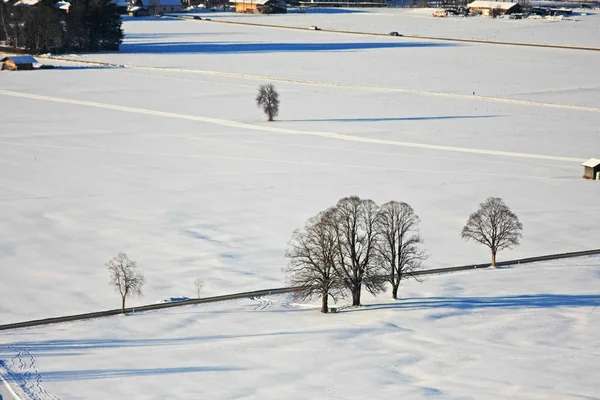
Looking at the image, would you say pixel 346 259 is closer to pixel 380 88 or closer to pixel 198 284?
pixel 198 284

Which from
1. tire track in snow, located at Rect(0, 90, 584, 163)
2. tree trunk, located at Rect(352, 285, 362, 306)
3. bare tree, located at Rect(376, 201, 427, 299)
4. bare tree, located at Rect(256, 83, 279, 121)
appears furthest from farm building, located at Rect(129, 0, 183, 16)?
tree trunk, located at Rect(352, 285, 362, 306)

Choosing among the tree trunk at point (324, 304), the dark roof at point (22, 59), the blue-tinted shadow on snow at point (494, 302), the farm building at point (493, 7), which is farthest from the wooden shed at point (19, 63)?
the farm building at point (493, 7)

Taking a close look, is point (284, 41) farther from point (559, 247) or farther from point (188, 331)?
point (188, 331)

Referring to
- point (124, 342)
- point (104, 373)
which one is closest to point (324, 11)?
point (124, 342)

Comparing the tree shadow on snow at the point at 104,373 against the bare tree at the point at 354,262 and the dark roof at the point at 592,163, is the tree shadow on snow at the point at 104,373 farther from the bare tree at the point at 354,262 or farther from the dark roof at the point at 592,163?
the dark roof at the point at 592,163

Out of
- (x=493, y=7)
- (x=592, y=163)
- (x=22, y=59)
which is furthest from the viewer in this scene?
(x=493, y=7)

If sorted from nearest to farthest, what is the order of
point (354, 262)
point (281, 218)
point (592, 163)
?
point (354, 262), point (281, 218), point (592, 163)
